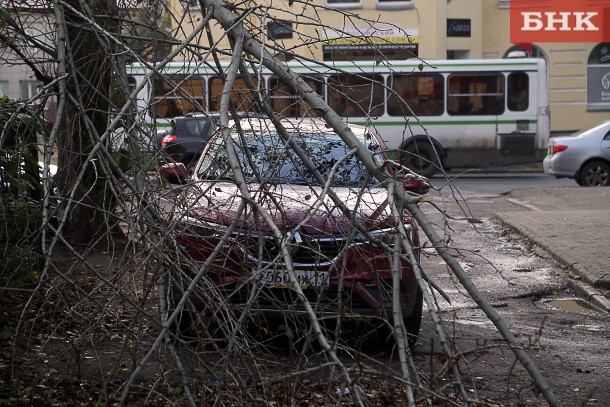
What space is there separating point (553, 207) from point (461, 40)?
17334mm

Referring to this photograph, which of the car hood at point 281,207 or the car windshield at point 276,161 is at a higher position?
the car windshield at point 276,161

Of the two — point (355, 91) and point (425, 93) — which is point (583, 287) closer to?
point (355, 91)

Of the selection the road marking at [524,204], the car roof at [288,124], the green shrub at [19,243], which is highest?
the car roof at [288,124]

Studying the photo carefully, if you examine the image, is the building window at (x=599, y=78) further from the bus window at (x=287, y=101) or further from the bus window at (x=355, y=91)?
the bus window at (x=287, y=101)

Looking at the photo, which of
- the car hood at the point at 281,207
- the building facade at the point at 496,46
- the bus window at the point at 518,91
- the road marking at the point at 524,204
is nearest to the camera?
the car hood at the point at 281,207

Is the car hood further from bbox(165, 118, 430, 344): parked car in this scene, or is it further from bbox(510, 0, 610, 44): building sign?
bbox(510, 0, 610, 44): building sign

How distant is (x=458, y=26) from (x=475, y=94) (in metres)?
7.67

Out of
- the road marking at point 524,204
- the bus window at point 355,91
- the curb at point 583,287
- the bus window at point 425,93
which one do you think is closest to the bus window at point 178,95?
the bus window at point 355,91

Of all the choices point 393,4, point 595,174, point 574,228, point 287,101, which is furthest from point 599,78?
point 287,101

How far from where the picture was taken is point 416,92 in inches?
1067

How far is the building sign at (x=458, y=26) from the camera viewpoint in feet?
113

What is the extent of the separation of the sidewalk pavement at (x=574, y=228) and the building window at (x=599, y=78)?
49.8 feet

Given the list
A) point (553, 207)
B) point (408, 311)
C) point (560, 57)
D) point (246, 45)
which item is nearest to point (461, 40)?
point (560, 57)

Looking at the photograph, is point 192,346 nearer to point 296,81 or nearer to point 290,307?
point 290,307
